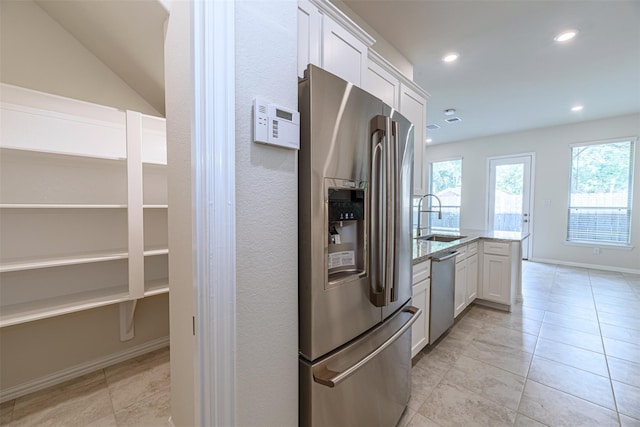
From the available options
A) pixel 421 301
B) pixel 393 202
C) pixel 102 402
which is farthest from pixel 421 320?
pixel 102 402

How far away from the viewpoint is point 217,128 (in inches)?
30.3

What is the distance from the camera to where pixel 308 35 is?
1.34m

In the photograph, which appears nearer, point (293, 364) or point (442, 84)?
point (293, 364)

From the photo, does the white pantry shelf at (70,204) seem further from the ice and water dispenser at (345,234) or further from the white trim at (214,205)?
the ice and water dispenser at (345,234)

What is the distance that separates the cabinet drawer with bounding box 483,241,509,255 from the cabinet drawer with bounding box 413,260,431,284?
63.5 inches

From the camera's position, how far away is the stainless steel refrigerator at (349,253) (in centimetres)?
98

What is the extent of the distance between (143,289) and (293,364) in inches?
65.1

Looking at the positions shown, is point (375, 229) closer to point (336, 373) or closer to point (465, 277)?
point (336, 373)

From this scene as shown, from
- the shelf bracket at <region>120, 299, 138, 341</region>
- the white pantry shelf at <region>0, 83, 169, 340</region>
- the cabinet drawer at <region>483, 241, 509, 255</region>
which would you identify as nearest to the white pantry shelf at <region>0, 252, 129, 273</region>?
the white pantry shelf at <region>0, 83, 169, 340</region>

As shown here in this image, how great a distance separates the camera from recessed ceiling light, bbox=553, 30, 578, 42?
2.43 m

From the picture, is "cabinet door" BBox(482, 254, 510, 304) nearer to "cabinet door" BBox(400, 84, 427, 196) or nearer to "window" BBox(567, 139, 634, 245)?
"cabinet door" BBox(400, 84, 427, 196)

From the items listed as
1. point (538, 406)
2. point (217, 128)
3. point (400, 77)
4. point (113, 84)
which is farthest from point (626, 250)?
point (113, 84)

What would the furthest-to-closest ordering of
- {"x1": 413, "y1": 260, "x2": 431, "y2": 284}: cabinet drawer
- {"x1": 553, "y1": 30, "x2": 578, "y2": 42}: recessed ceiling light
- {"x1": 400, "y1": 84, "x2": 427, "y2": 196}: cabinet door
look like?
{"x1": 400, "y1": 84, "x2": 427, "y2": 196}: cabinet door, {"x1": 553, "y1": 30, "x2": 578, "y2": 42}: recessed ceiling light, {"x1": 413, "y1": 260, "x2": 431, "y2": 284}: cabinet drawer

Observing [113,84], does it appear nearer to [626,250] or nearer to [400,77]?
[400,77]
